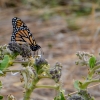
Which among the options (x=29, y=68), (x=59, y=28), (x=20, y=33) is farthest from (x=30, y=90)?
(x=59, y=28)

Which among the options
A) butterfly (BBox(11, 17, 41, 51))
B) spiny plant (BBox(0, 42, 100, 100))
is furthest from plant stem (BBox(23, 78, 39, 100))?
butterfly (BBox(11, 17, 41, 51))

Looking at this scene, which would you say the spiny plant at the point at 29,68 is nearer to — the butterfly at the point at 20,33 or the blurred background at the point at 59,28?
the butterfly at the point at 20,33

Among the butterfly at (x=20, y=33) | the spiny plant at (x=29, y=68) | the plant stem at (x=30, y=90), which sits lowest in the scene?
the plant stem at (x=30, y=90)

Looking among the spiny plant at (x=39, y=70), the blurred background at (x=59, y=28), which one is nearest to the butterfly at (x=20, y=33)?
the spiny plant at (x=39, y=70)

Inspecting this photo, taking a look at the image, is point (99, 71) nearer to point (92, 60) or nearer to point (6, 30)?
point (92, 60)

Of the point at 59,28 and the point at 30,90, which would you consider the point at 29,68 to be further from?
the point at 59,28

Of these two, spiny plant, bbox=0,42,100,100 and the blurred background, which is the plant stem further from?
the blurred background
